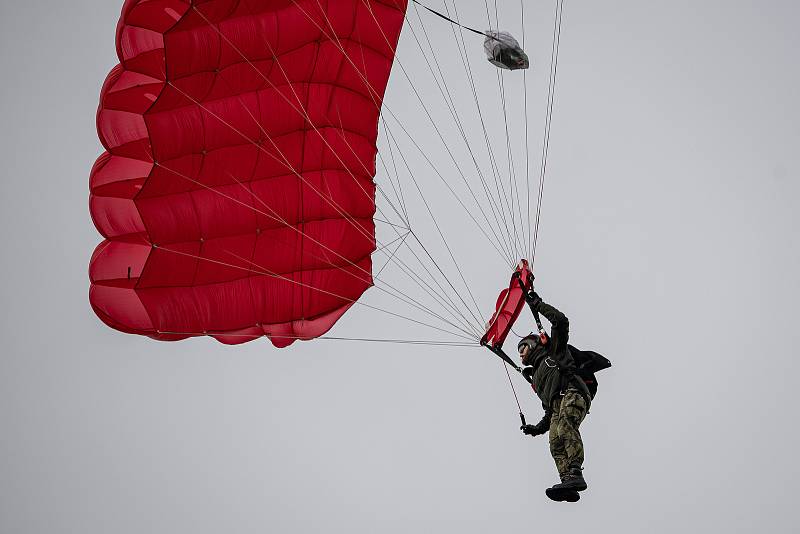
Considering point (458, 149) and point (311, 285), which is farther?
point (458, 149)

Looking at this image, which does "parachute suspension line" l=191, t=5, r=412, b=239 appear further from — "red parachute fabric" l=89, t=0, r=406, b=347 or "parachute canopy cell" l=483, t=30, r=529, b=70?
"parachute canopy cell" l=483, t=30, r=529, b=70

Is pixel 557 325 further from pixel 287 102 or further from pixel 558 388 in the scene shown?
pixel 287 102

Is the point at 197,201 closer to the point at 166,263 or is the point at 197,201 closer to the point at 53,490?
the point at 166,263

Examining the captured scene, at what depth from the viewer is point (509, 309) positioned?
9922 millimetres

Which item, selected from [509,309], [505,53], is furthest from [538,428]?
[505,53]

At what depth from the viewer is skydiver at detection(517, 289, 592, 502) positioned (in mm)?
8930

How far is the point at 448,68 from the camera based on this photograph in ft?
405

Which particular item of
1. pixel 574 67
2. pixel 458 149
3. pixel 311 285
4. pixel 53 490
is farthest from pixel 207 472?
pixel 574 67

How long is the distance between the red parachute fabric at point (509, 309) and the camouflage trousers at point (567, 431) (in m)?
0.88

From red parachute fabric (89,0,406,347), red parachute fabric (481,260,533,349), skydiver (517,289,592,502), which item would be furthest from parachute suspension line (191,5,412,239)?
skydiver (517,289,592,502)

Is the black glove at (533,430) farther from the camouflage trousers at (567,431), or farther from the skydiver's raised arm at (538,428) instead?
the camouflage trousers at (567,431)

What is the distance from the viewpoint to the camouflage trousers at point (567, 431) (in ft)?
29.2

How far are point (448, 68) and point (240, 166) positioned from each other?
11476cm

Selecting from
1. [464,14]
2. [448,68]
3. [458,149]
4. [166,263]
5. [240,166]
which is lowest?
[166,263]
